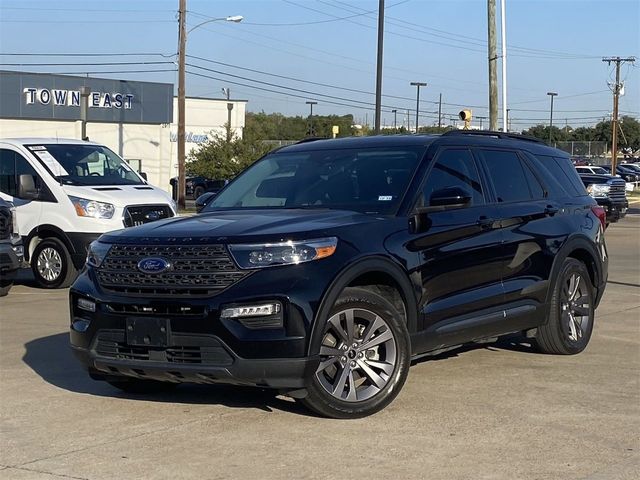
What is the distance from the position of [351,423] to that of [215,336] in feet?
3.38

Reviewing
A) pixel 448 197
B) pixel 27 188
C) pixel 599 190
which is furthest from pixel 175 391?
pixel 599 190

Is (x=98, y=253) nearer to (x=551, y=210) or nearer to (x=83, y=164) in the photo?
(x=551, y=210)

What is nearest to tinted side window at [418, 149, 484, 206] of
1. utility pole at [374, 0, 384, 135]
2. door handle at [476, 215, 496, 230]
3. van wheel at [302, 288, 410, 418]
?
door handle at [476, 215, 496, 230]

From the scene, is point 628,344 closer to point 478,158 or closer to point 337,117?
point 478,158

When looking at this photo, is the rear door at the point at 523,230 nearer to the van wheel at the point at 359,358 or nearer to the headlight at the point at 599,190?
the van wheel at the point at 359,358

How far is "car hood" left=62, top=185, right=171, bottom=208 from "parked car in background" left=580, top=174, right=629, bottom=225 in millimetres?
16299

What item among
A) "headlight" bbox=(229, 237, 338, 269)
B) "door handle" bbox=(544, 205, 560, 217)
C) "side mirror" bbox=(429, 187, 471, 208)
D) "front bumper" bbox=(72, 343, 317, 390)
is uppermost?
"side mirror" bbox=(429, 187, 471, 208)

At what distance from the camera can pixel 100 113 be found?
1848 inches

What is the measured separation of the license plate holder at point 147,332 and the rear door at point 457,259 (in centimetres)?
173

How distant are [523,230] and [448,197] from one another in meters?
1.20

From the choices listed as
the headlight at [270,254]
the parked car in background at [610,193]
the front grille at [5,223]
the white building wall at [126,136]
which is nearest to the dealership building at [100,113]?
the white building wall at [126,136]

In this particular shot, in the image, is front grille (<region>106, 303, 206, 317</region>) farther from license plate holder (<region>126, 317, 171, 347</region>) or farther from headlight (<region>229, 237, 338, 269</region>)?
headlight (<region>229, 237, 338, 269</region>)

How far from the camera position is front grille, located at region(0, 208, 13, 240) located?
38.4 feet

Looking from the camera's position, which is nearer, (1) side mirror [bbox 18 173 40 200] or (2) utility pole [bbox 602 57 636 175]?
(1) side mirror [bbox 18 173 40 200]
